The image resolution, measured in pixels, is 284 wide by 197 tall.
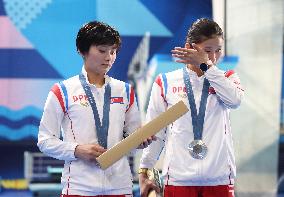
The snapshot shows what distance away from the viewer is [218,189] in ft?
8.60

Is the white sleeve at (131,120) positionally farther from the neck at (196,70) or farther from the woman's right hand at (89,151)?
the neck at (196,70)

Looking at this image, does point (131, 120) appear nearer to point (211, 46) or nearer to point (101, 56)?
point (101, 56)

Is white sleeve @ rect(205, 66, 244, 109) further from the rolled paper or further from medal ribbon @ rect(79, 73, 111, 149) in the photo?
medal ribbon @ rect(79, 73, 111, 149)

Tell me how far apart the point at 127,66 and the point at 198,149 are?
541 centimetres

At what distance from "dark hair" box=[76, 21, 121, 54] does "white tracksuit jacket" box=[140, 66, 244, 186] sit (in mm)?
445

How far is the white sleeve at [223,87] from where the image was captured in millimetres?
2564

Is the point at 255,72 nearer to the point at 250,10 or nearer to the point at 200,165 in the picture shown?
the point at 250,10

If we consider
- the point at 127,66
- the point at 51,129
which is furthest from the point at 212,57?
the point at 127,66

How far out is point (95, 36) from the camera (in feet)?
8.27

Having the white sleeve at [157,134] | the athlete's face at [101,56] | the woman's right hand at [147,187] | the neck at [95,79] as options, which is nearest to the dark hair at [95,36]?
the athlete's face at [101,56]

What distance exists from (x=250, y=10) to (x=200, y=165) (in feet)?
15.7

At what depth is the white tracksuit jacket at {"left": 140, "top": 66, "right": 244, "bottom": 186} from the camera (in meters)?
2.60

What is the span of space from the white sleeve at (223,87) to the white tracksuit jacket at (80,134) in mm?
430

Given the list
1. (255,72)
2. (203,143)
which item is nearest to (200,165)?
(203,143)
